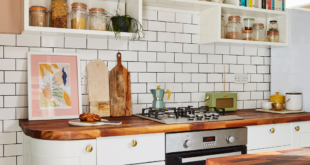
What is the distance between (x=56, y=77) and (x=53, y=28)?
0.43m

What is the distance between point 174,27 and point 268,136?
1.30 metres

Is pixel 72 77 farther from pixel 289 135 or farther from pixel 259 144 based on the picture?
pixel 289 135

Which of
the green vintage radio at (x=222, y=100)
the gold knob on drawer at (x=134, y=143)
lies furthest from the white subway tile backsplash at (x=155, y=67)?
the gold knob on drawer at (x=134, y=143)

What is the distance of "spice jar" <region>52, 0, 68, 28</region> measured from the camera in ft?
7.23

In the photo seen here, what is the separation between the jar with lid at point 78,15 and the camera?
2.24m

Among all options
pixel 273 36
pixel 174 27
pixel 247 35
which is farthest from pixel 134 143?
pixel 273 36

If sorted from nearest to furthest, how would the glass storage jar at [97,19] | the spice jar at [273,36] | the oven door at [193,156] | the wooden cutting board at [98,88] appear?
the oven door at [193,156], the glass storage jar at [97,19], the wooden cutting board at [98,88], the spice jar at [273,36]

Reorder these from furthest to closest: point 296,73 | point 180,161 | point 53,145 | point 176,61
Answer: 1. point 296,73
2. point 176,61
3. point 180,161
4. point 53,145

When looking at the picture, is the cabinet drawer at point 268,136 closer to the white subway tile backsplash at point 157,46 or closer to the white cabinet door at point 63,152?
the white subway tile backsplash at point 157,46

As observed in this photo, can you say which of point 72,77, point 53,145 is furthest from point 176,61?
point 53,145

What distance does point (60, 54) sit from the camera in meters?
2.39

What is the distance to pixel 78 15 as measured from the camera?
7.41 ft

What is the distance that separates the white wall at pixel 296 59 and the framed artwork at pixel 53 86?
214 centimetres

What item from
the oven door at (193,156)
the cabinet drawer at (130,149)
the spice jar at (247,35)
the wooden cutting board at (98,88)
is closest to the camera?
the cabinet drawer at (130,149)
